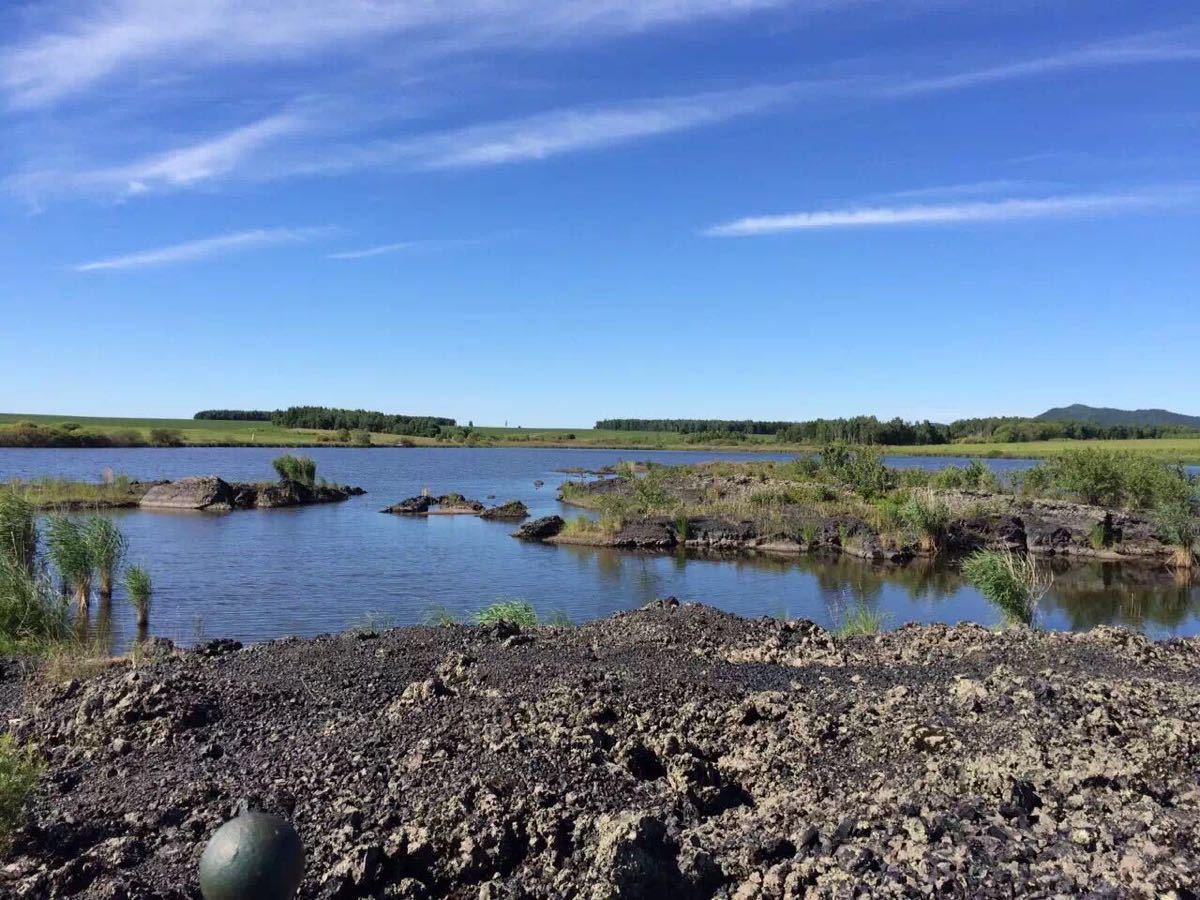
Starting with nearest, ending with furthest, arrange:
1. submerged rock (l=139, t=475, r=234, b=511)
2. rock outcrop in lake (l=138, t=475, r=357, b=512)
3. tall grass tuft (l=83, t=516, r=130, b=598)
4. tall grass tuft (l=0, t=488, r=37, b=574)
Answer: tall grass tuft (l=0, t=488, r=37, b=574) → tall grass tuft (l=83, t=516, r=130, b=598) → submerged rock (l=139, t=475, r=234, b=511) → rock outcrop in lake (l=138, t=475, r=357, b=512)

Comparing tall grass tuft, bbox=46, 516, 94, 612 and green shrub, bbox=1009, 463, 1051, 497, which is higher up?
green shrub, bbox=1009, 463, 1051, 497

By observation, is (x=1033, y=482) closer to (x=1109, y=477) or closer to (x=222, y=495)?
(x=1109, y=477)

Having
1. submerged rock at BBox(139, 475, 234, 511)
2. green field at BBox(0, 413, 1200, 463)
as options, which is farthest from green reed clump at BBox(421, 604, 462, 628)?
green field at BBox(0, 413, 1200, 463)

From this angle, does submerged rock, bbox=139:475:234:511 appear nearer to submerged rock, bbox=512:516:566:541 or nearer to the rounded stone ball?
submerged rock, bbox=512:516:566:541

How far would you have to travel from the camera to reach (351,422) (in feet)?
534

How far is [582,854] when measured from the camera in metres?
5.48

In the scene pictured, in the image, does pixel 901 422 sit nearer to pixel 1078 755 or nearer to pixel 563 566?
pixel 563 566

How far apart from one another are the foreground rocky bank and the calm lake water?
369 inches

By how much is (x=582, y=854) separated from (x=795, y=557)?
27766mm

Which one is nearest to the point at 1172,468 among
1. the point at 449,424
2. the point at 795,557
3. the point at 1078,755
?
the point at 795,557

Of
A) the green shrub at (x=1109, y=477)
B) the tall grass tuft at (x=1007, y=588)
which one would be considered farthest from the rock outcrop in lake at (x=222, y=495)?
the tall grass tuft at (x=1007, y=588)

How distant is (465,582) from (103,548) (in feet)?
31.0

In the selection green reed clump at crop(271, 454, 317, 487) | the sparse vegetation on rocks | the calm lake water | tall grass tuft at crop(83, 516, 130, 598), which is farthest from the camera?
green reed clump at crop(271, 454, 317, 487)

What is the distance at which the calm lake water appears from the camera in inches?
807
